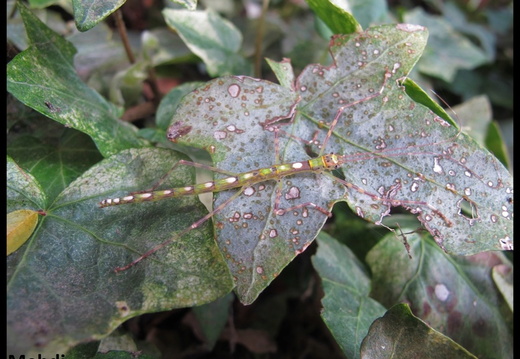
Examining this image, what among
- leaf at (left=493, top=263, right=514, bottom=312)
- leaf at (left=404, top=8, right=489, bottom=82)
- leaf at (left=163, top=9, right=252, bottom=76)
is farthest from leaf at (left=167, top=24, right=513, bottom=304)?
leaf at (left=404, top=8, right=489, bottom=82)

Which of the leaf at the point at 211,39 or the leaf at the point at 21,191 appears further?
the leaf at the point at 211,39

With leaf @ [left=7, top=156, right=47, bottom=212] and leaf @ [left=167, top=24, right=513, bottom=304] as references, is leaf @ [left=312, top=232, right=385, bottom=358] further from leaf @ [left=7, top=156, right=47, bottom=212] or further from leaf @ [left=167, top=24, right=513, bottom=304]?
leaf @ [left=7, top=156, right=47, bottom=212]

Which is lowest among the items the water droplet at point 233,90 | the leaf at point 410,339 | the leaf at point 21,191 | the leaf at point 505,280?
the leaf at point 505,280

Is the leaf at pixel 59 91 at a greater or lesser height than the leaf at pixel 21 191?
greater

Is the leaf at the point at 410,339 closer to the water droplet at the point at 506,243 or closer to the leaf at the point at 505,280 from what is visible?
the water droplet at the point at 506,243

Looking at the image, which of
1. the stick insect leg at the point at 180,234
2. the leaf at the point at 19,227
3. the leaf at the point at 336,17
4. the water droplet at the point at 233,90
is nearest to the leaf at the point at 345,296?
the stick insect leg at the point at 180,234

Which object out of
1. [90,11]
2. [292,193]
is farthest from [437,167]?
[90,11]

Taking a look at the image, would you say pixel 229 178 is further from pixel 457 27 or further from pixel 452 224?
pixel 457 27
